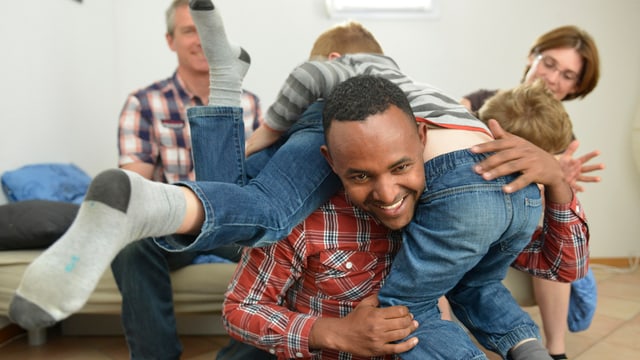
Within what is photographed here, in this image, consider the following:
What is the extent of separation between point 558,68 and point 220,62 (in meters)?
1.63

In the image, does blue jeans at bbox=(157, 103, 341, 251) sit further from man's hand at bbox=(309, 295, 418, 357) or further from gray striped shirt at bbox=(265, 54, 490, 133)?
man's hand at bbox=(309, 295, 418, 357)

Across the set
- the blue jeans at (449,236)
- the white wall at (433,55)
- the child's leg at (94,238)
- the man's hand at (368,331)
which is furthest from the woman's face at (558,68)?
the child's leg at (94,238)

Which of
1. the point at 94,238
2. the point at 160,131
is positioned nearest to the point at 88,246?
the point at 94,238

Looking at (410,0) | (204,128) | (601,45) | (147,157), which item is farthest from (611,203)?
(204,128)

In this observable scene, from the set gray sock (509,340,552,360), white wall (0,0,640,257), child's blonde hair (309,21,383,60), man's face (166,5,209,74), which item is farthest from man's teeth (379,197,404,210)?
white wall (0,0,640,257)

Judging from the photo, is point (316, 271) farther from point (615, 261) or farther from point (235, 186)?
point (615, 261)

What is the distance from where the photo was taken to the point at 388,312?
3.98ft

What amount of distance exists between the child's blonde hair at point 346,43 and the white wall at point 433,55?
171 cm

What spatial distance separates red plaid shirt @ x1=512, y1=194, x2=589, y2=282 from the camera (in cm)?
134

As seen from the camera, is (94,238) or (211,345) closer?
(94,238)

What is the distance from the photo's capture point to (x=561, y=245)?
138 cm

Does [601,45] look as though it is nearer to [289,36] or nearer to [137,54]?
[289,36]

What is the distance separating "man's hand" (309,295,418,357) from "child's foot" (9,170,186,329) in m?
0.46

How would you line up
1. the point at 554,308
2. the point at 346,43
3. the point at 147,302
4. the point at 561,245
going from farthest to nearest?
the point at 554,308 → the point at 147,302 → the point at 346,43 → the point at 561,245
